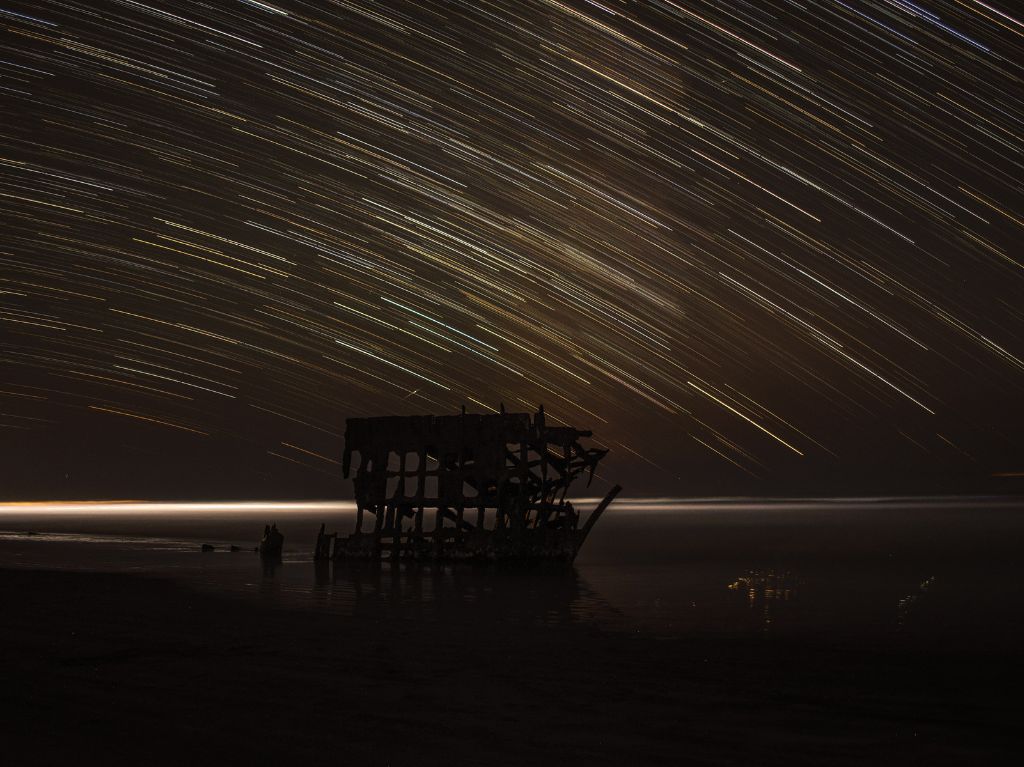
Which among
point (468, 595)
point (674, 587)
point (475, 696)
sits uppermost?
point (475, 696)

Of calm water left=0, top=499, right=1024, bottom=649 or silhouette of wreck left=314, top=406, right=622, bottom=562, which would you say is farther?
silhouette of wreck left=314, top=406, right=622, bottom=562

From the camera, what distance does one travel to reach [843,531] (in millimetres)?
71750

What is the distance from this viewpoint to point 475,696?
40.5 ft

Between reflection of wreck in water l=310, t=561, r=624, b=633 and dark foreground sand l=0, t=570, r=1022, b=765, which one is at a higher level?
dark foreground sand l=0, t=570, r=1022, b=765

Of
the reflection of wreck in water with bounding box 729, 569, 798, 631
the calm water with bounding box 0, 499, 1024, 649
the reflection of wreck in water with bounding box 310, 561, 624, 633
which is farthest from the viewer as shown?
the reflection of wreck in water with bounding box 729, 569, 798, 631

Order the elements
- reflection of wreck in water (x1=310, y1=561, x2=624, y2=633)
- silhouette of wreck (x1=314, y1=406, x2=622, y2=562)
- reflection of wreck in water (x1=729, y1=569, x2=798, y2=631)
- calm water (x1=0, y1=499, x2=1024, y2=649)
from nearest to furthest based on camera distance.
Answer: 1. calm water (x1=0, y1=499, x2=1024, y2=649)
2. reflection of wreck in water (x1=310, y1=561, x2=624, y2=633)
3. reflection of wreck in water (x1=729, y1=569, x2=798, y2=631)
4. silhouette of wreck (x1=314, y1=406, x2=622, y2=562)

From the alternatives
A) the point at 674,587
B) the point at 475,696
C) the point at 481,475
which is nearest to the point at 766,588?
the point at 674,587

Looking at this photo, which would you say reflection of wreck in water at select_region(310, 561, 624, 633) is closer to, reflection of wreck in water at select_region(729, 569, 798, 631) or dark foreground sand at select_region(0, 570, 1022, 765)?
dark foreground sand at select_region(0, 570, 1022, 765)

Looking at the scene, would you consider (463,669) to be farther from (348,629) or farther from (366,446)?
(366,446)

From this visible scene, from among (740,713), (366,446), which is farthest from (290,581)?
(740,713)

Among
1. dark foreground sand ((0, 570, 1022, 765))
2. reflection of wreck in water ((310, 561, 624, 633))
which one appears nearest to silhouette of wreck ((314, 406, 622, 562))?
reflection of wreck in water ((310, 561, 624, 633))

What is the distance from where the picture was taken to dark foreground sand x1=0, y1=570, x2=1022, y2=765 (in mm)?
9812

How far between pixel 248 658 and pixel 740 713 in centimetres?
672

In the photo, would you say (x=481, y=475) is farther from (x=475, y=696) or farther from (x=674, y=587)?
(x=475, y=696)
